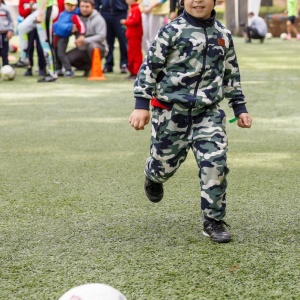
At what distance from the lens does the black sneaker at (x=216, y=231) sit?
12.4 feet

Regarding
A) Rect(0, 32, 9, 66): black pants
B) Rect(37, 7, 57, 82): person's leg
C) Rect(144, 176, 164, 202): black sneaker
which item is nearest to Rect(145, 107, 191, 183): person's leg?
Rect(144, 176, 164, 202): black sneaker

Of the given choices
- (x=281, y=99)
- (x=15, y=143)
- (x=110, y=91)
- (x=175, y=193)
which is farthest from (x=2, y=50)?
(x=175, y=193)

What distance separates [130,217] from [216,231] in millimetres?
633

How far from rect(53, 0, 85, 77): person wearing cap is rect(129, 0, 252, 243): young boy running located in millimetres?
8638

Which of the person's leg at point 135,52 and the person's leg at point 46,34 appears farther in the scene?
the person's leg at point 135,52

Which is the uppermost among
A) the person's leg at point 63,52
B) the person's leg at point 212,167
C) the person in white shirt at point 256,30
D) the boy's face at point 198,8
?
the boy's face at point 198,8

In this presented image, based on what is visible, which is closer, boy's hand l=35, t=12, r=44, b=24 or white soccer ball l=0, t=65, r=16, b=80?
boy's hand l=35, t=12, r=44, b=24

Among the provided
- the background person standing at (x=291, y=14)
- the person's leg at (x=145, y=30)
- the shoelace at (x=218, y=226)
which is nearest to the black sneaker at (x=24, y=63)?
the person's leg at (x=145, y=30)

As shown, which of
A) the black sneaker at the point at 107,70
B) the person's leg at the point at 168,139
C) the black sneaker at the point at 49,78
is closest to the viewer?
the person's leg at the point at 168,139

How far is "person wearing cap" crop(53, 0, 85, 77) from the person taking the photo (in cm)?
1238

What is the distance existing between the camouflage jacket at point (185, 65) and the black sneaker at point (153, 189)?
53 centimetres

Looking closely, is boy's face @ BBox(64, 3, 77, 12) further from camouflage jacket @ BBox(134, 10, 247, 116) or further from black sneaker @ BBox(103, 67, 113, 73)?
camouflage jacket @ BBox(134, 10, 247, 116)

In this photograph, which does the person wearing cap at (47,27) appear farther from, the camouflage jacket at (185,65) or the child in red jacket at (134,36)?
the camouflage jacket at (185,65)

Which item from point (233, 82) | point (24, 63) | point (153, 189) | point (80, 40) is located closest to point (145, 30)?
point (80, 40)
